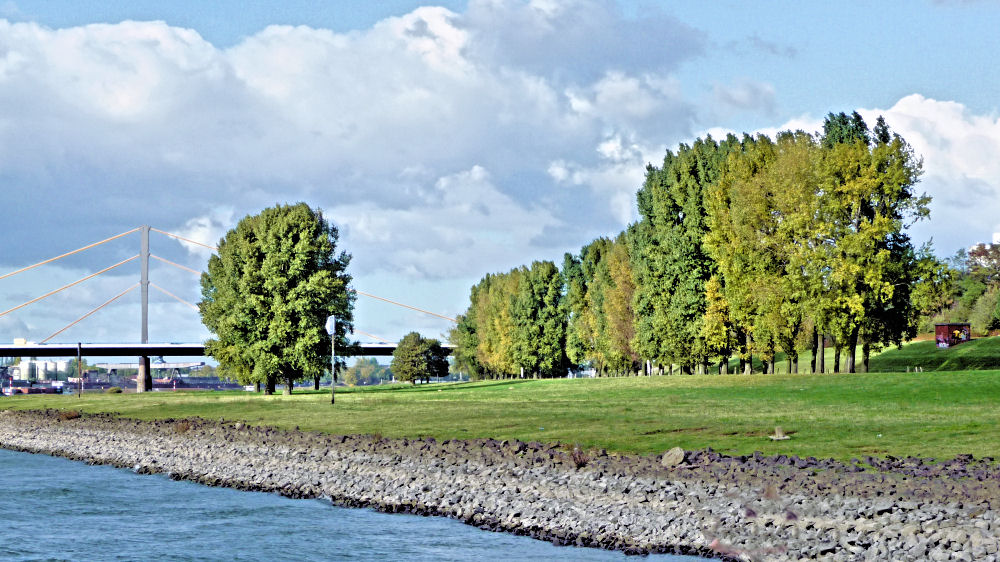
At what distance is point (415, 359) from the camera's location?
129 m

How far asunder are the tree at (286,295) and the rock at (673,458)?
45.9 meters

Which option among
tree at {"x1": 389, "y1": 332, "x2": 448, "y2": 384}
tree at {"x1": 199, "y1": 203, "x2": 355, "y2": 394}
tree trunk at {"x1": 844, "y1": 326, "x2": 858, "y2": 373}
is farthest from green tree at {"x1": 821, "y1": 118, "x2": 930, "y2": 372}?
tree at {"x1": 389, "y1": 332, "x2": 448, "y2": 384}

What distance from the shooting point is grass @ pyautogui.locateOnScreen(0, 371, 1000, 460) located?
27.4 metres

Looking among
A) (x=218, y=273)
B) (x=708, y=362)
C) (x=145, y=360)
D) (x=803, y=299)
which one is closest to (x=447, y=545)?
(x=803, y=299)

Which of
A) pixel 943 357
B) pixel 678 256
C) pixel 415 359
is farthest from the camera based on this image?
pixel 415 359

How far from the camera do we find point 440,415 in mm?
44531

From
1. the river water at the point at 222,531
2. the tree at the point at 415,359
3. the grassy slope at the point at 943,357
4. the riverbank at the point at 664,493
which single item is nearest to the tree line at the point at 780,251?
the grassy slope at the point at 943,357

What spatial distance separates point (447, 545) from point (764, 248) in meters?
38.6

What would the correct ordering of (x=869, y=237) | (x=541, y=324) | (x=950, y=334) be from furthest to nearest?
(x=541, y=324)
(x=950, y=334)
(x=869, y=237)

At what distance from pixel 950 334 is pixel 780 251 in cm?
4306

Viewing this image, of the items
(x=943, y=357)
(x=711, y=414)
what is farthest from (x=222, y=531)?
(x=943, y=357)

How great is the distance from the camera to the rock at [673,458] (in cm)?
2436

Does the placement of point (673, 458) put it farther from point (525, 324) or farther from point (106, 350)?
point (106, 350)

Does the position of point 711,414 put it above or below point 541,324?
below
